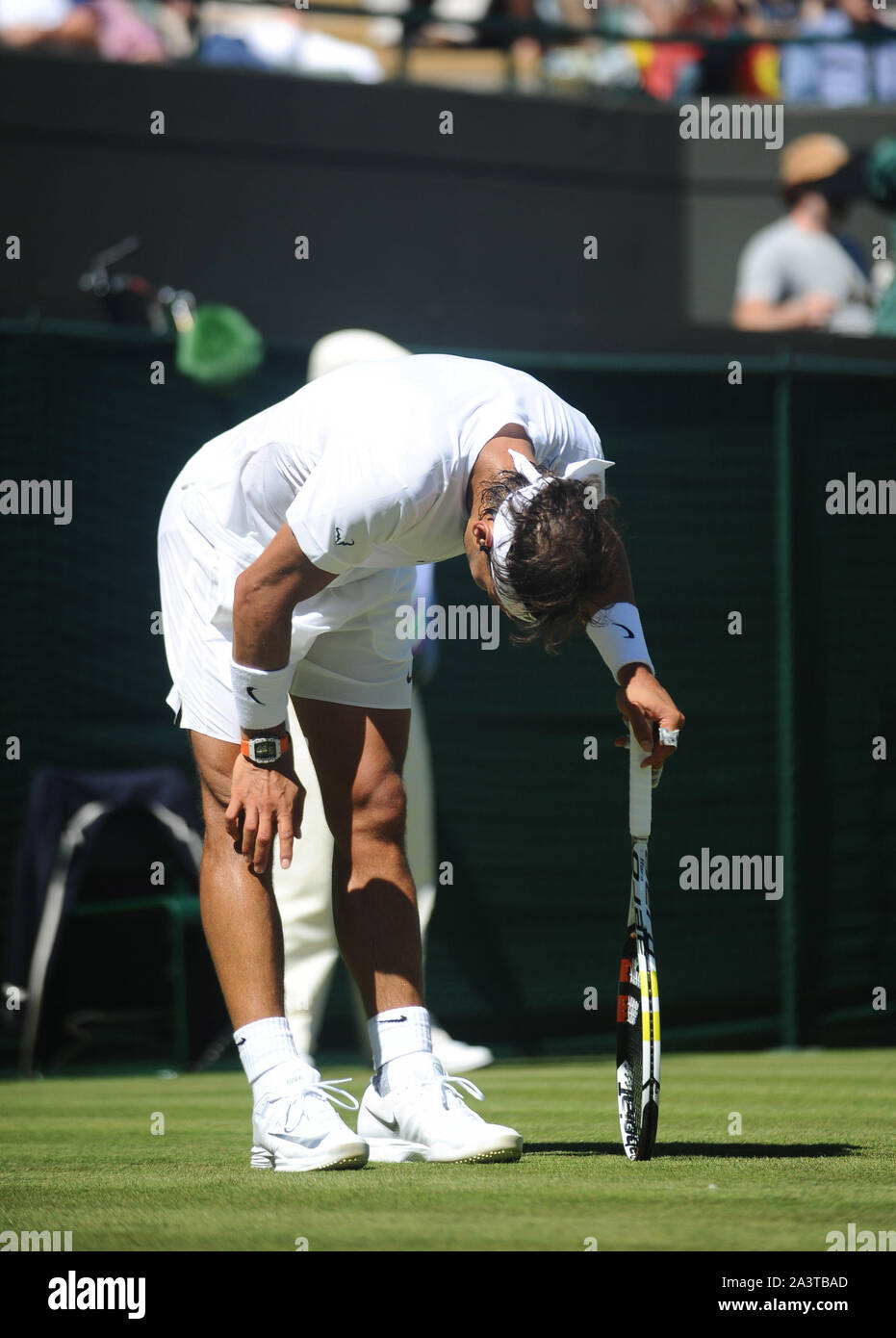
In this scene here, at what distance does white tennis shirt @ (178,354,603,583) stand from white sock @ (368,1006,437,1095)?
936 mm

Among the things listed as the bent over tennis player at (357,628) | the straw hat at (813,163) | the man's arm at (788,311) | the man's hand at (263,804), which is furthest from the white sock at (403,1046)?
the straw hat at (813,163)

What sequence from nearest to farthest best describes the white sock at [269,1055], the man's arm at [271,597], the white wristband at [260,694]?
the man's arm at [271,597], the white wristband at [260,694], the white sock at [269,1055]

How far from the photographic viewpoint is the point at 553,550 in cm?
338

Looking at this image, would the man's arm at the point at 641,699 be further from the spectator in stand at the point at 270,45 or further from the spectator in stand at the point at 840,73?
the spectator in stand at the point at 840,73

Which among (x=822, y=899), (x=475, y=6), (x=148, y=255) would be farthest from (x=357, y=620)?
(x=475, y=6)

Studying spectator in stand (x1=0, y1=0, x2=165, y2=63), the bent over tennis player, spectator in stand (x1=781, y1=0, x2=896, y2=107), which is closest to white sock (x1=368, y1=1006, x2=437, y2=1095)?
the bent over tennis player

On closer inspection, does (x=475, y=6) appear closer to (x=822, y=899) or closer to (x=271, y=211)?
(x=271, y=211)

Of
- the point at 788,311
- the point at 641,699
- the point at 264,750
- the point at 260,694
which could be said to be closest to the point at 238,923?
the point at 264,750

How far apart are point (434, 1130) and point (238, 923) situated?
586 mm

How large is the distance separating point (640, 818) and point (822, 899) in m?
3.98

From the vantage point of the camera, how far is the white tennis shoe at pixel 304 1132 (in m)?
3.76

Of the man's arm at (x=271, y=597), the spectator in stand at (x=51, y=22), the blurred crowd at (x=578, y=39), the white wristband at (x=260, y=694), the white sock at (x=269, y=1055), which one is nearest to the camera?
the man's arm at (x=271, y=597)

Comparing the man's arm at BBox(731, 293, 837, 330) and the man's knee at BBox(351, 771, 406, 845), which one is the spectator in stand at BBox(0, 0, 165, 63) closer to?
the man's arm at BBox(731, 293, 837, 330)
